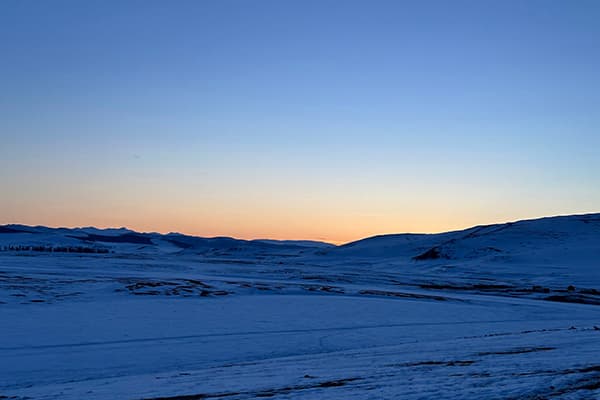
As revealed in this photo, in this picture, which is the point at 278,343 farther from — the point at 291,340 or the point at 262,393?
the point at 262,393

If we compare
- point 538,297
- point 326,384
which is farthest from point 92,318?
point 538,297

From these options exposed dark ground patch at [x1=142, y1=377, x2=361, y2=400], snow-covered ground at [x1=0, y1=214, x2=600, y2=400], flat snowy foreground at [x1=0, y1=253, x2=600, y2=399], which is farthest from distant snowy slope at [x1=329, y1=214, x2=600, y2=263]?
exposed dark ground patch at [x1=142, y1=377, x2=361, y2=400]

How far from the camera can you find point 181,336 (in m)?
14.2

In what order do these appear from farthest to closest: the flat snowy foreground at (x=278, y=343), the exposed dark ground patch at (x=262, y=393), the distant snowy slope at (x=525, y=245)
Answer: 1. the distant snowy slope at (x=525, y=245)
2. the flat snowy foreground at (x=278, y=343)
3. the exposed dark ground patch at (x=262, y=393)

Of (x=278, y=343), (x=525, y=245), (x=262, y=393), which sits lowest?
(x=278, y=343)

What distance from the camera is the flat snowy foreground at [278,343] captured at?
25.8ft

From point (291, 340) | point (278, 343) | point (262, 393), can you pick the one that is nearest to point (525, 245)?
point (291, 340)

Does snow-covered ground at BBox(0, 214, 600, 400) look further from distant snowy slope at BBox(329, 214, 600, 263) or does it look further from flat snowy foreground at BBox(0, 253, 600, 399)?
distant snowy slope at BBox(329, 214, 600, 263)

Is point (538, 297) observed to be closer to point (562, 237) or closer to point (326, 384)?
point (326, 384)

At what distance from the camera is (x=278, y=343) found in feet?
45.1

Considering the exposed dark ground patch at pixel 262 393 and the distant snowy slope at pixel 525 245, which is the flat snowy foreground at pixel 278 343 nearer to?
the exposed dark ground patch at pixel 262 393

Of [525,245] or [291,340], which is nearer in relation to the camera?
[291,340]

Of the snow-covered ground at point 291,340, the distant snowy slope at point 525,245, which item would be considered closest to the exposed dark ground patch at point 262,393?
the snow-covered ground at point 291,340

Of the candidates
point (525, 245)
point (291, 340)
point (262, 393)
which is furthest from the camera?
point (525, 245)
